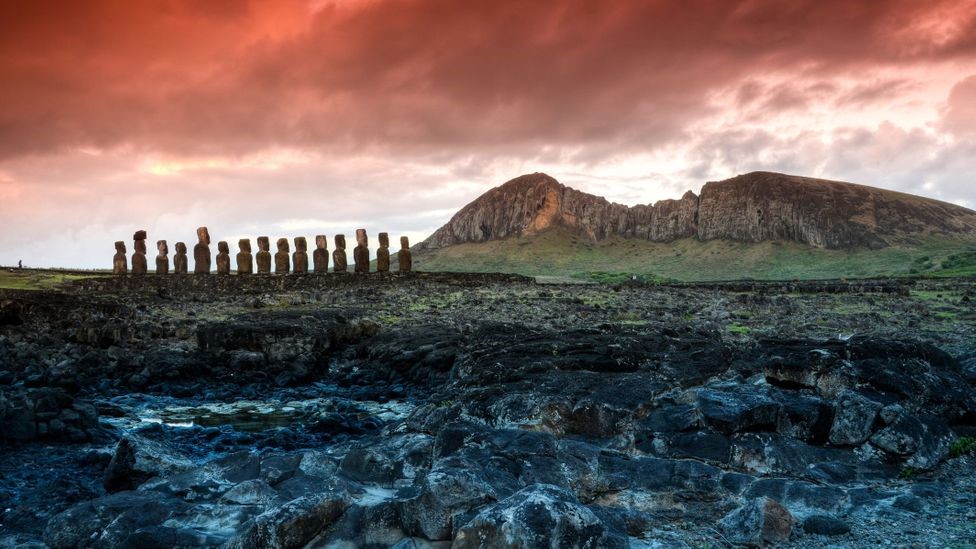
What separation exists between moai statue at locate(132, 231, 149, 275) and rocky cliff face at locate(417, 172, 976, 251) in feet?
354

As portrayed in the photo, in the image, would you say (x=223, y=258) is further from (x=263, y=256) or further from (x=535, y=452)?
(x=535, y=452)

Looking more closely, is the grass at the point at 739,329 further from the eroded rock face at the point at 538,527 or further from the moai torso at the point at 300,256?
the moai torso at the point at 300,256

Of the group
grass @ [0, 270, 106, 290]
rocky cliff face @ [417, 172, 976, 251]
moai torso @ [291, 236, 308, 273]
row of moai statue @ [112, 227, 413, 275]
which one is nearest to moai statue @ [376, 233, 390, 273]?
row of moai statue @ [112, 227, 413, 275]

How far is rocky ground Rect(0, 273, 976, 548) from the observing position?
6895 mm

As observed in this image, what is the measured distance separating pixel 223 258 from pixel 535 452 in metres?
49.3

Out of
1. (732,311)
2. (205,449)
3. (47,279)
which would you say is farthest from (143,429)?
(47,279)

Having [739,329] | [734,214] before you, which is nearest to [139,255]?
[739,329]

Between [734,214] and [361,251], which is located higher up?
[734,214]

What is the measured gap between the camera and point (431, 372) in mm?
19109

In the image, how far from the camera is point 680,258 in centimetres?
12950

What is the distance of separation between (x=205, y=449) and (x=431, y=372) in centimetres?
736

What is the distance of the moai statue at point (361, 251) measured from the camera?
53.4 m

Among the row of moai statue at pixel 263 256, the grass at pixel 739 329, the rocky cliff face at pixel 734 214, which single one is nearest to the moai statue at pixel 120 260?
the row of moai statue at pixel 263 256

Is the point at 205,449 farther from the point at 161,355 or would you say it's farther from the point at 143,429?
the point at 161,355
